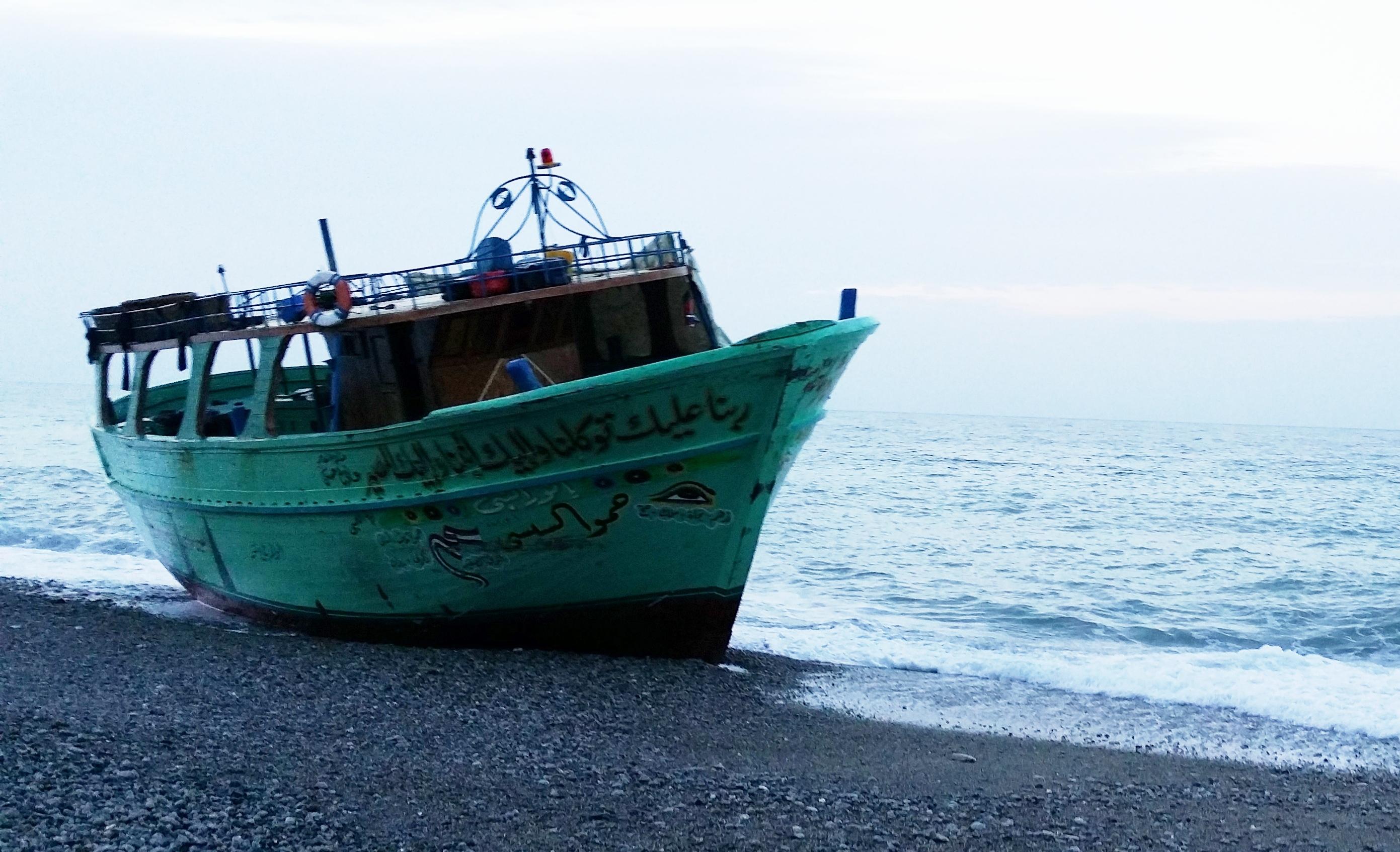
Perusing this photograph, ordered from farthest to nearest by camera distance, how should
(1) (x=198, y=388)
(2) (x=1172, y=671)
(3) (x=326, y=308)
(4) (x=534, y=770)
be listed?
(2) (x=1172, y=671)
(1) (x=198, y=388)
(3) (x=326, y=308)
(4) (x=534, y=770)

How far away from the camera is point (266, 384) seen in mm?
10297

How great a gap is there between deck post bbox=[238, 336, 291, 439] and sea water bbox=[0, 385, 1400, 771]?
12.1 feet

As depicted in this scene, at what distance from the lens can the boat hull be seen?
28.1 feet

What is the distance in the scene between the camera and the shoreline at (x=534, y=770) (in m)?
5.57

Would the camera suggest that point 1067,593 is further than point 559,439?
Yes

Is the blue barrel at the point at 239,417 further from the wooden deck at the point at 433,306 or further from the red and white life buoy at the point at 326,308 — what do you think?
the red and white life buoy at the point at 326,308

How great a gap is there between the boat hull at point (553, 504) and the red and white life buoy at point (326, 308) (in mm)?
897

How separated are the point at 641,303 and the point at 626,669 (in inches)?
120

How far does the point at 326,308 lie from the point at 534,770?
15.5 ft

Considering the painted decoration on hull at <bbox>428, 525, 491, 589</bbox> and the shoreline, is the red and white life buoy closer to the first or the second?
the painted decoration on hull at <bbox>428, 525, 491, 589</bbox>

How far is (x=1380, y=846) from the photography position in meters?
6.57

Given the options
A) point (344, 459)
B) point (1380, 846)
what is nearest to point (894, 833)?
point (1380, 846)

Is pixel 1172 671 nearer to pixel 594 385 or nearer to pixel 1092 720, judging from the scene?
pixel 1092 720

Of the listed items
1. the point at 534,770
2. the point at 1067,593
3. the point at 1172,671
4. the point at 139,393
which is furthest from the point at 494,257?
the point at 1067,593
